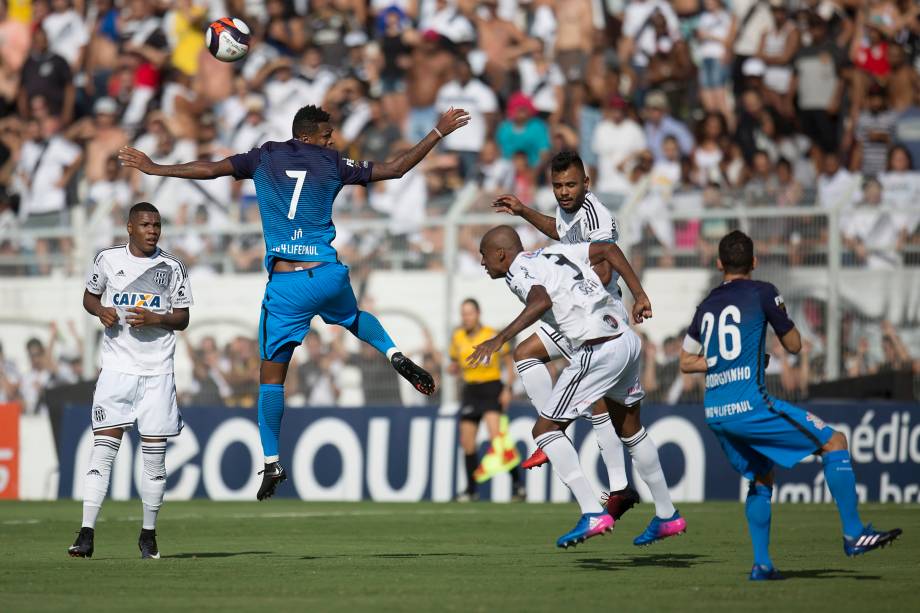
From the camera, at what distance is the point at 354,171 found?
11.9 m

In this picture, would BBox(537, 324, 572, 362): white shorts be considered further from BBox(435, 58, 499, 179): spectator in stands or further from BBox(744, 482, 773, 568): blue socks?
BBox(435, 58, 499, 179): spectator in stands

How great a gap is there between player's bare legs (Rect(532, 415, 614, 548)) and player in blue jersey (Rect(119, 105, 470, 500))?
1107 mm

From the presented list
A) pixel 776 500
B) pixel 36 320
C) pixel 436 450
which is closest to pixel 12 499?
Answer: pixel 36 320

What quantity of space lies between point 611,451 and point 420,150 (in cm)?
269

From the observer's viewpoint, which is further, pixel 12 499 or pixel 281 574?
pixel 12 499

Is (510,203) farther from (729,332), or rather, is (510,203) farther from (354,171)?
(729,332)

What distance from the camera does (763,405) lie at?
930 centimetres

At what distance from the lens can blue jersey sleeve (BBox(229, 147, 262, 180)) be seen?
38.4ft

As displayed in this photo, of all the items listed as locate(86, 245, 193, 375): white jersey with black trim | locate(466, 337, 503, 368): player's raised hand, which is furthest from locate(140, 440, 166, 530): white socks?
locate(466, 337, 503, 368): player's raised hand

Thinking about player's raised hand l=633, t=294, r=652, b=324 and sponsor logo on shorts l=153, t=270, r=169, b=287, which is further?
sponsor logo on shorts l=153, t=270, r=169, b=287

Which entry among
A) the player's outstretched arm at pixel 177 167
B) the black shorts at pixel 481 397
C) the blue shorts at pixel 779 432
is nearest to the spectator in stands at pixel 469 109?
the black shorts at pixel 481 397

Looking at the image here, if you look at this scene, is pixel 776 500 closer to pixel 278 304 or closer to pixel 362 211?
pixel 362 211

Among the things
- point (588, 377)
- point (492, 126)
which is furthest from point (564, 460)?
point (492, 126)

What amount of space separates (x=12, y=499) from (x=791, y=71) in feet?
40.7
